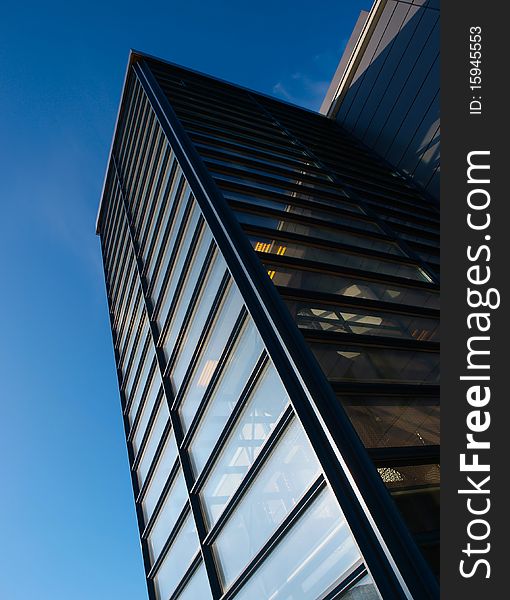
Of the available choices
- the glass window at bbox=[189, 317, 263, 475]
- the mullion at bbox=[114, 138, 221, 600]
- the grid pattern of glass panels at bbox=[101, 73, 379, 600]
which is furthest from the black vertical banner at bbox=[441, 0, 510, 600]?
the mullion at bbox=[114, 138, 221, 600]

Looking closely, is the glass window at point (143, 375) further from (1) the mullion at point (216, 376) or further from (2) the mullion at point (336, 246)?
(2) the mullion at point (336, 246)

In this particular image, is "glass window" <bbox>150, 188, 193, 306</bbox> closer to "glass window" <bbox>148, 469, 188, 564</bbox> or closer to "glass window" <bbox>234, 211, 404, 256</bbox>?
"glass window" <bbox>234, 211, 404, 256</bbox>

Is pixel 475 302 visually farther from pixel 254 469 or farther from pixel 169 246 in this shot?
pixel 169 246

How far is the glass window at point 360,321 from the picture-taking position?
26.8ft

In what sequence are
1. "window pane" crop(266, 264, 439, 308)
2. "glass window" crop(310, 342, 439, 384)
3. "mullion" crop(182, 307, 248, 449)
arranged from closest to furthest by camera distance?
"glass window" crop(310, 342, 439, 384)
"mullion" crop(182, 307, 248, 449)
"window pane" crop(266, 264, 439, 308)

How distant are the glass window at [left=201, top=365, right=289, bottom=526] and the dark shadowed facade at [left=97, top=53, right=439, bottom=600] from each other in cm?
4

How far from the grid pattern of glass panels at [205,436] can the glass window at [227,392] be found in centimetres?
4

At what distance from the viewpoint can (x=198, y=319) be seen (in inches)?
423

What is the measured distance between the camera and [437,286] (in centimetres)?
1038

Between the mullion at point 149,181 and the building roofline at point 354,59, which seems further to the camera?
the building roofline at point 354,59

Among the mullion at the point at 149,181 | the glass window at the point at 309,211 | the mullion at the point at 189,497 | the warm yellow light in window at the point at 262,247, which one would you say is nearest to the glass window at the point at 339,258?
the warm yellow light in window at the point at 262,247

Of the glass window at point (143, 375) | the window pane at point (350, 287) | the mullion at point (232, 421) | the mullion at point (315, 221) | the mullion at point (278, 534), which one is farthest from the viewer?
the glass window at point (143, 375)

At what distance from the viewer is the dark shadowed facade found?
5543mm

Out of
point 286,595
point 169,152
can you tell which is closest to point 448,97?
point 286,595
